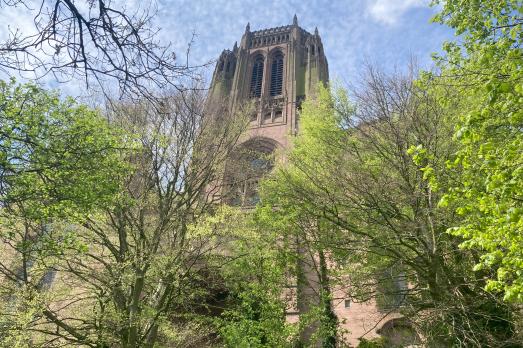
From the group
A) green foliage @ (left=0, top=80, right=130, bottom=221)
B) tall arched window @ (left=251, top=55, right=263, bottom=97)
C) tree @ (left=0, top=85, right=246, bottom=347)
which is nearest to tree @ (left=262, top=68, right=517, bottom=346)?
tree @ (left=0, top=85, right=246, bottom=347)

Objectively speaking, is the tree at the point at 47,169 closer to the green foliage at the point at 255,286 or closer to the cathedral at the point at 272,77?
the green foliage at the point at 255,286

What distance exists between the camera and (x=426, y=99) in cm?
841

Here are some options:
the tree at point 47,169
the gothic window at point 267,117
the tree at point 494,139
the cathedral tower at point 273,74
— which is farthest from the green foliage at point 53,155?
the gothic window at point 267,117

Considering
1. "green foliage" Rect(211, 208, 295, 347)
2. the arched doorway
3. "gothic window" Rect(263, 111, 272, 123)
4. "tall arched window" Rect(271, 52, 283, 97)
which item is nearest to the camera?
"green foliage" Rect(211, 208, 295, 347)

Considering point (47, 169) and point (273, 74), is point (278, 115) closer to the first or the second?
point (273, 74)

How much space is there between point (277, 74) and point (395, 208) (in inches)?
1005

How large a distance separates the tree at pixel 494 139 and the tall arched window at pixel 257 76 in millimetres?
24293

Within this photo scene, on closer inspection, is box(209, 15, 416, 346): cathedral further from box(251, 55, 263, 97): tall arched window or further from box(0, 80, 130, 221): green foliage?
box(0, 80, 130, 221): green foliage

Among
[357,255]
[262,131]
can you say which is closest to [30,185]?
[357,255]

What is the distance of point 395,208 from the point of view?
25.5ft

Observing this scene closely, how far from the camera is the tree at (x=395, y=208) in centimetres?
699

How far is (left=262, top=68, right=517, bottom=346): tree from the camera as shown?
6988mm

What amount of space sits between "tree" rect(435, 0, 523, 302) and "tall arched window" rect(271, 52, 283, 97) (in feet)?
78.6

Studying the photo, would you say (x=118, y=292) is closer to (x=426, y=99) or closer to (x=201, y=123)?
(x=201, y=123)
